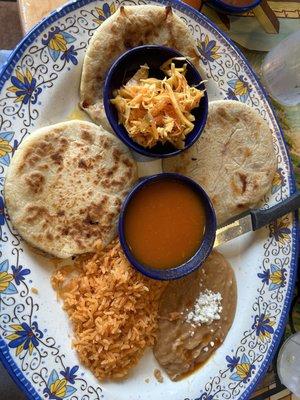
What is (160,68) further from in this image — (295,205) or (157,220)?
(295,205)

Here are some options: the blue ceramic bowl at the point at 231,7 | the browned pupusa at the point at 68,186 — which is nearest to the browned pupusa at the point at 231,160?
the browned pupusa at the point at 68,186

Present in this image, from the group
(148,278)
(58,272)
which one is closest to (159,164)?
(148,278)

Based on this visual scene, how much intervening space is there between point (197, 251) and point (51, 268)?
597 millimetres

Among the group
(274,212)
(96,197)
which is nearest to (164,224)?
(96,197)

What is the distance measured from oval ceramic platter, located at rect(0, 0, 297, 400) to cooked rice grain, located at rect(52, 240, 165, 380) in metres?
0.05

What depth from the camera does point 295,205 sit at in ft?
7.39

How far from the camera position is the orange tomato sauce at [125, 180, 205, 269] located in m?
1.98

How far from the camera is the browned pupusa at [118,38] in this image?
1.99 m

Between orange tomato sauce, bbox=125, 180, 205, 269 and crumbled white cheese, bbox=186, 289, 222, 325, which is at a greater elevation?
orange tomato sauce, bbox=125, 180, 205, 269

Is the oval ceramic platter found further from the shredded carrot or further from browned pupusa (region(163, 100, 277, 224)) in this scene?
the shredded carrot

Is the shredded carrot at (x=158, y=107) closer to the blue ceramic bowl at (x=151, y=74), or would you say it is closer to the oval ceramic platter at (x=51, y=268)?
the blue ceramic bowl at (x=151, y=74)

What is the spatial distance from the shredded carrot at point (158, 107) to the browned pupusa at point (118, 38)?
4.8 inches

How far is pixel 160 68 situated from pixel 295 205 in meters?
0.86

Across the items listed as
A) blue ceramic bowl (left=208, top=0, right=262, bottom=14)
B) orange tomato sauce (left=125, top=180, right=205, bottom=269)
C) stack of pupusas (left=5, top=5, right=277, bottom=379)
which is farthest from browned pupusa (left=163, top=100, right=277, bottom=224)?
blue ceramic bowl (left=208, top=0, right=262, bottom=14)
